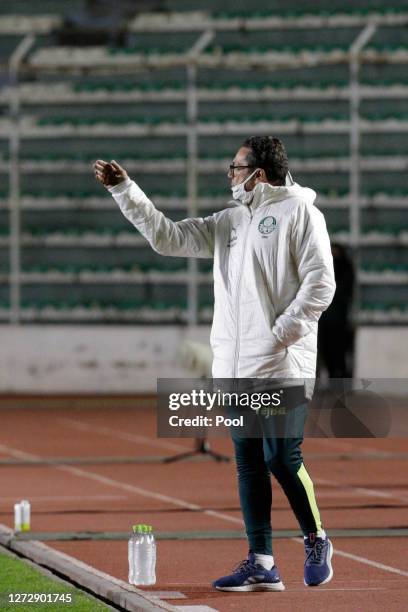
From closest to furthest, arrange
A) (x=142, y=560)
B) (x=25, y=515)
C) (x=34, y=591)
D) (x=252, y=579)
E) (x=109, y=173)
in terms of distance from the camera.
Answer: (x=109, y=173) → (x=252, y=579) → (x=34, y=591) → (x=142, y=560) → (x=25, y=515)

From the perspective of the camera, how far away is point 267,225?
290 inches

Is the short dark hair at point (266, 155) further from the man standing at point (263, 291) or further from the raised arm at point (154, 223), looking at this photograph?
the raised arm at point (154, 223)

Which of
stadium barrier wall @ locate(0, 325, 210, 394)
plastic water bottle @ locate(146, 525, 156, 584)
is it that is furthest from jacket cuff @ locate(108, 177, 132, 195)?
stadium barrier wall @ locate(0, 325, 210, 394)

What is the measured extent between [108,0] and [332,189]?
617 cm

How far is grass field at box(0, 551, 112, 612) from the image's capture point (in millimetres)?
7133

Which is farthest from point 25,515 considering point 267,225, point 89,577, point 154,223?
point 267,225

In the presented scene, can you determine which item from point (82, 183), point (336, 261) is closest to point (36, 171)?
point (82, 183)

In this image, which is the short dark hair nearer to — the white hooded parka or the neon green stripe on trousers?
the white hooded parka

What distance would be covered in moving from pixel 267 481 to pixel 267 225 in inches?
48.4

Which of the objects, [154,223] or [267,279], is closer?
[267,279]

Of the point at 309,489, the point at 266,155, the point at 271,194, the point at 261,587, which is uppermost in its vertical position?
the point at 266,155

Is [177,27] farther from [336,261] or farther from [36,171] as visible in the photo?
[336,261]

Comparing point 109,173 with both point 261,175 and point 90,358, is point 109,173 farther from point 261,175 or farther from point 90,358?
point 90,358

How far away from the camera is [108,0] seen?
31.6 metres
